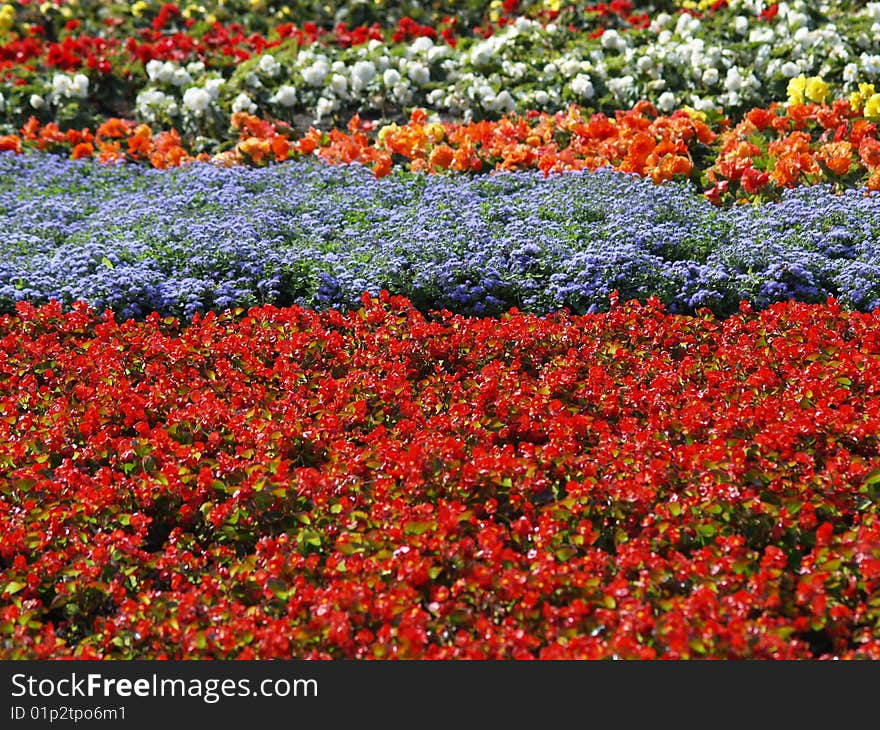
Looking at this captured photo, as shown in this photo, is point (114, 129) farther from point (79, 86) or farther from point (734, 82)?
point (734, 82)

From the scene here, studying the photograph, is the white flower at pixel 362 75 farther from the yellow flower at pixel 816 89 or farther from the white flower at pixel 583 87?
the yellow flower at pixel 816 89

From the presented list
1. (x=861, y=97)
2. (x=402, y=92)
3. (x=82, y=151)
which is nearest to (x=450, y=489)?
(x=861, y=97)

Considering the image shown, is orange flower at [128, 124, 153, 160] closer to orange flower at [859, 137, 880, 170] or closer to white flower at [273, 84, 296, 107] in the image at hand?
white flower at [273, 84, 296, 107]

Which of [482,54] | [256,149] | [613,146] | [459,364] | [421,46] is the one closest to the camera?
[459,364]

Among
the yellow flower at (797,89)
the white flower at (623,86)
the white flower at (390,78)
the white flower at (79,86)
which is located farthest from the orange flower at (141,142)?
the yellow flower at (797,89)

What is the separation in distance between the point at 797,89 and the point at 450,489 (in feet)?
15.6

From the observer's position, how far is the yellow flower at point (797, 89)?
6.87 m

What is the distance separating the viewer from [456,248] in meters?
5.01

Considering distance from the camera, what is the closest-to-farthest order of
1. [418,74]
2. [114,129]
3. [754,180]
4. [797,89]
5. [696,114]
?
[754,180] → [696,114] → [797,89] → [114,129] → [418,74]

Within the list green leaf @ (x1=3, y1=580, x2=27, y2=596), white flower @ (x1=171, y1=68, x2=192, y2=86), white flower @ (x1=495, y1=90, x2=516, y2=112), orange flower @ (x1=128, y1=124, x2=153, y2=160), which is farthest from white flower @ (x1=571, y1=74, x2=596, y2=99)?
green leaf @ (x1=3, y1=580, x2=27, y2=596)

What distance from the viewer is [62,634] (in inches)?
118

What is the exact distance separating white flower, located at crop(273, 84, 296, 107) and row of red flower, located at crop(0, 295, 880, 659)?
12.8 ft

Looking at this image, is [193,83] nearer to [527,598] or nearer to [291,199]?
[291,199]

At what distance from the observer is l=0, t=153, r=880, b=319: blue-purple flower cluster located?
15.5 feet
